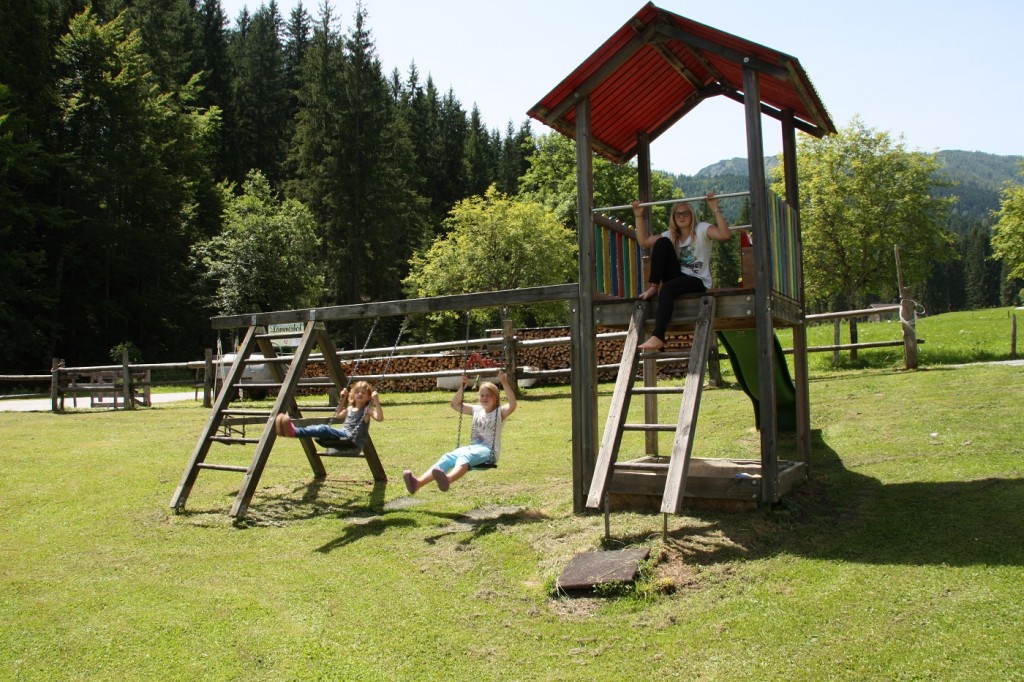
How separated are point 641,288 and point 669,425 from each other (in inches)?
99.9

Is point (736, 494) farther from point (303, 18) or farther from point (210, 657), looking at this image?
point (303, 18)

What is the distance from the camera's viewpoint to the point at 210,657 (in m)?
5.37

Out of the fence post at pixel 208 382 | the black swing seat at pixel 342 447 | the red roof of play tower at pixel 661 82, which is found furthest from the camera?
the fence post at pixel 208 382

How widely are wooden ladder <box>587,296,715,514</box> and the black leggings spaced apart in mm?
211

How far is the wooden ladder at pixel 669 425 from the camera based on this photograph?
258 inches

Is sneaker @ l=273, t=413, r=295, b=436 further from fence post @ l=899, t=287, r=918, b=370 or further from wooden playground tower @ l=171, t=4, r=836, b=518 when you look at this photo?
fence post @ l=899, t=287, r=918, b=370

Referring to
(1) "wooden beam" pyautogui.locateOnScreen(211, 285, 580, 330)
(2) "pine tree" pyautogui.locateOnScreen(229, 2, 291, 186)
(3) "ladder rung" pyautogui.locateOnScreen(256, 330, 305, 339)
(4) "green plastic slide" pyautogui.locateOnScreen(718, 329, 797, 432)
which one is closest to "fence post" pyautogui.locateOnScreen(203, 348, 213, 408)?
(1) "wooden beam" pyautogui.locateOnScreen(211, 285, 580, 330)

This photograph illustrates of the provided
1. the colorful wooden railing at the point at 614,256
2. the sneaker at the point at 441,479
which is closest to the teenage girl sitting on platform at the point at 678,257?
the colorful wooden railing at the point at 614,256

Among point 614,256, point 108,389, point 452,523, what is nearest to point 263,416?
point 452,523

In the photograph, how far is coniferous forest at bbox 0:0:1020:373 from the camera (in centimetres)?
3747

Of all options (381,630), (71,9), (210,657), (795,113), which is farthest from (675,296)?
(71,9)

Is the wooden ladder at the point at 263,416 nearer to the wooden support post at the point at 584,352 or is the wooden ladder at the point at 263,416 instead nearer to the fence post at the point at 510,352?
the wooden support post at the point at 584,352

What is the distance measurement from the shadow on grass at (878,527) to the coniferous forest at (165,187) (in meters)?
34.0

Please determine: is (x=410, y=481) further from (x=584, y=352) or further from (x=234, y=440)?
(x=234, y=440)
